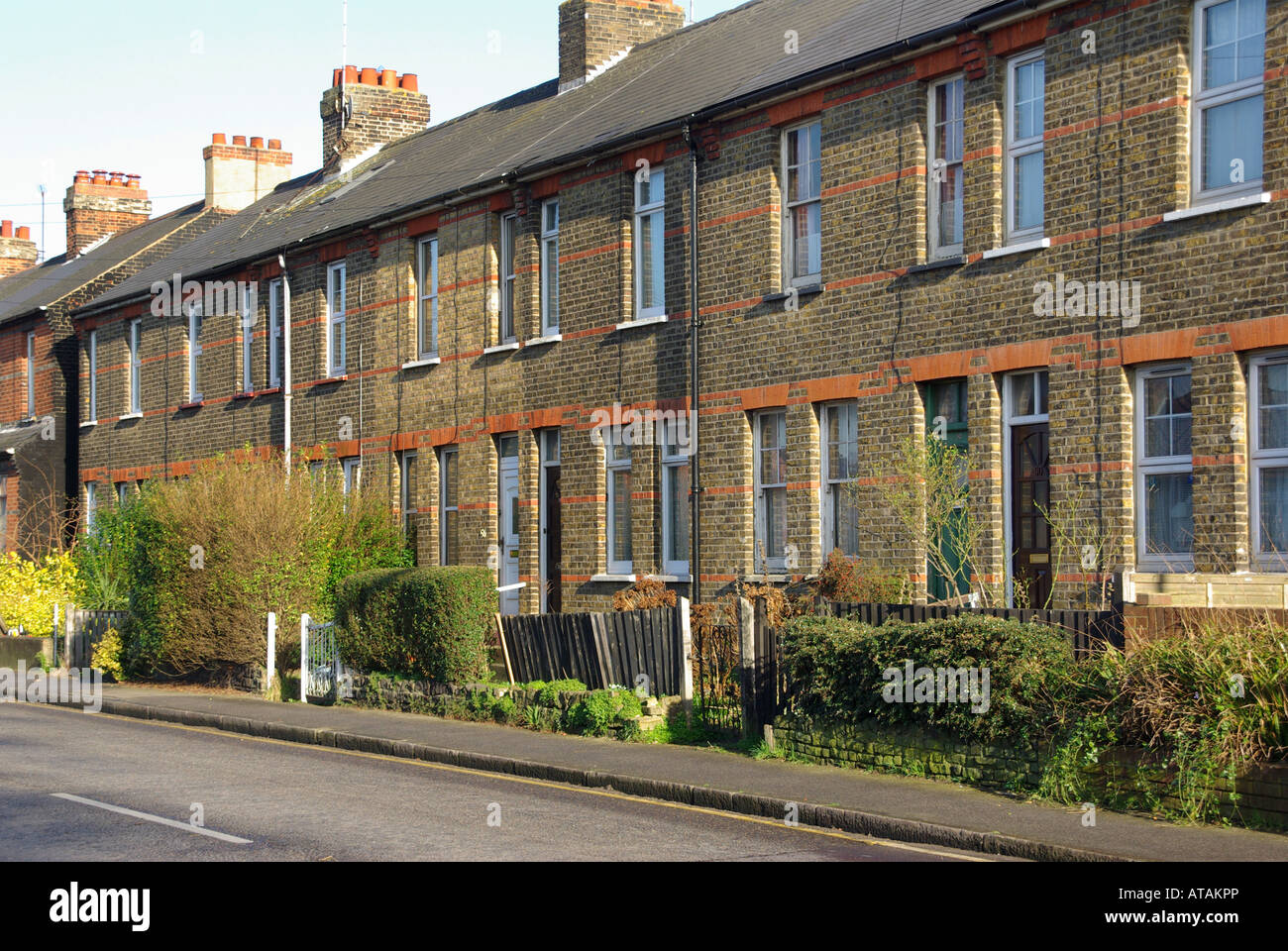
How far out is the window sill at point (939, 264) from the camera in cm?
1641

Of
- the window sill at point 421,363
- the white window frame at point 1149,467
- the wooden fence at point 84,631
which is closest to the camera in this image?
the white window frame at point 1149,467

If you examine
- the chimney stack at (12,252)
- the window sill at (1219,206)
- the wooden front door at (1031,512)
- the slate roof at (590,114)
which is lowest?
the wooden front door at (1031,512)

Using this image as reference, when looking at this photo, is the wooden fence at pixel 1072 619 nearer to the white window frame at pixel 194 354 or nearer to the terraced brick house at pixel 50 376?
the white window frame at pixel 194 354

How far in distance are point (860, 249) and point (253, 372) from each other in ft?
54.7

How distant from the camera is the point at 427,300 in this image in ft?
84.4

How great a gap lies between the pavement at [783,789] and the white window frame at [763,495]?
431cm

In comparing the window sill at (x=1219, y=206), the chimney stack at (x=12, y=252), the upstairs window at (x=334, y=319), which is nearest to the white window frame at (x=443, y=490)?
the upstairs window at (x=334, y=319)

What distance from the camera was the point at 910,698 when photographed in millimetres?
12070

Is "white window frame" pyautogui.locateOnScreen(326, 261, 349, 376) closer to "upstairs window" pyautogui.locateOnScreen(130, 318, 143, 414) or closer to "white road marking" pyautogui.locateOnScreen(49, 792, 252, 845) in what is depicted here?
"upstairs window" pyautogui.locateOnScreen(130, 318, 143, 414)

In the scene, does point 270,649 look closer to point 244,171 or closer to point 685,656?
point 685,656

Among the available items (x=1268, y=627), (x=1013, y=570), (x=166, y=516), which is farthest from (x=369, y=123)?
(x=1268, y=627)

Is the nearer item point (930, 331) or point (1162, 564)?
point (1162, 564)

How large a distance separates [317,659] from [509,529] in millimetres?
4666
